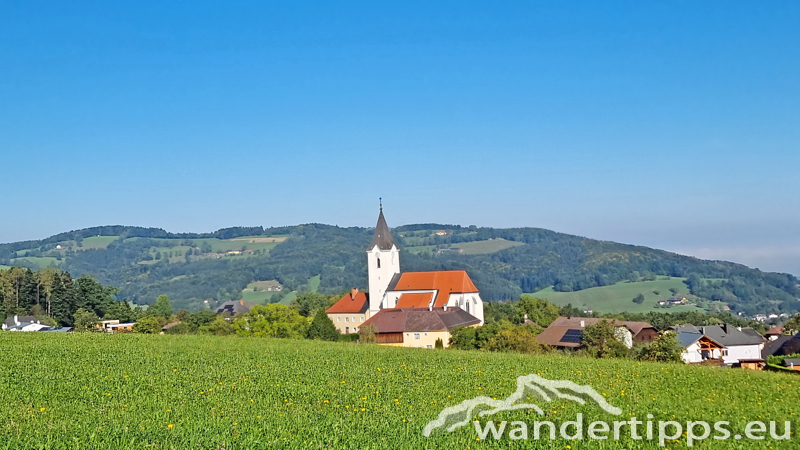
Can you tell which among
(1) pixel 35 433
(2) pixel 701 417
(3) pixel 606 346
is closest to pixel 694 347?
(3) pixel 606 346

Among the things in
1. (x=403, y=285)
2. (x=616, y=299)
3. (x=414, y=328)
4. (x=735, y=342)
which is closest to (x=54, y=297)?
(x=403, y=285)

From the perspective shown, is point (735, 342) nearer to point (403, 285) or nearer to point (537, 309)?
point (537, 309)

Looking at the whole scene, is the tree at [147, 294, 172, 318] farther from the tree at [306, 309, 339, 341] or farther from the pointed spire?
the tree at [306, 309, 339, 341]

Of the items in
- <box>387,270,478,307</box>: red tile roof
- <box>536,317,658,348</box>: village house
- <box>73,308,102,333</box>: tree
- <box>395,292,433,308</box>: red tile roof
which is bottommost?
<box>536,317,658,348</box>: village house

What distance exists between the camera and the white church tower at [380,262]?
Answer: 96.1 metres

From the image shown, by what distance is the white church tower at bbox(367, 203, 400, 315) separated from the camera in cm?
9606

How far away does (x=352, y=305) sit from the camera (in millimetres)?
103812

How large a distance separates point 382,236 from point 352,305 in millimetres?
13518

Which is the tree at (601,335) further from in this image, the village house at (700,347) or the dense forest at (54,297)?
the dense forest at (54,297)

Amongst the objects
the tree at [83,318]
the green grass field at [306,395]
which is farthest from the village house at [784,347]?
the tree at [83,318]

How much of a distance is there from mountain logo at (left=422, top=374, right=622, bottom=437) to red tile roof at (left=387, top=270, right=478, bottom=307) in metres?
75.9

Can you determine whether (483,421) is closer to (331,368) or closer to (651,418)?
(651,418)

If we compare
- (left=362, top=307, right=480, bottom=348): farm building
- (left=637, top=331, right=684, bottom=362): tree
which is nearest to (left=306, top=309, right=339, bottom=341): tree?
(left=362, top=307, right=480, bottom=348): farm building

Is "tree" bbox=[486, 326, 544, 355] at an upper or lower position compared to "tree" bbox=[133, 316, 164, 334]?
upper
